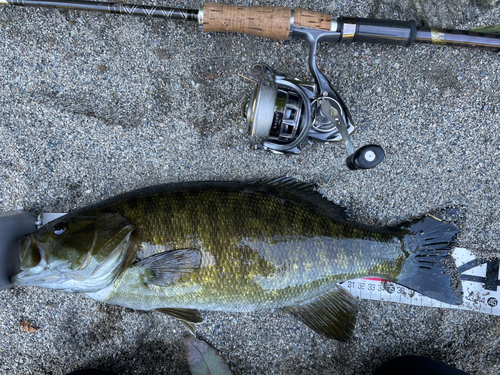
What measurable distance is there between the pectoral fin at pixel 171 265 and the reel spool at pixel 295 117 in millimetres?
731

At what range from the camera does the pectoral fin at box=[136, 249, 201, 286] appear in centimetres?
150

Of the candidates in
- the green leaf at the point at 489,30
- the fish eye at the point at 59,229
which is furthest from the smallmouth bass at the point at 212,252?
the green leaf at the point at 489,30

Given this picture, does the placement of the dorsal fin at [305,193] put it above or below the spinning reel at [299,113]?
below

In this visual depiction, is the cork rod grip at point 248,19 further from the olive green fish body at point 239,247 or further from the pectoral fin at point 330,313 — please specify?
the pectoral fin at point 330,313

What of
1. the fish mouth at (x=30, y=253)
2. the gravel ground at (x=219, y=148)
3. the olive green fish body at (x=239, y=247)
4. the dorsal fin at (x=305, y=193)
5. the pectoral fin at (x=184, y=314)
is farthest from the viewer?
the gravel ground at (x=219, y=148)

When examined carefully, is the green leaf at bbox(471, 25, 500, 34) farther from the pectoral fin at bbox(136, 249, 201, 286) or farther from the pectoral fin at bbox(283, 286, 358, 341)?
the pectoral fin at bbox(136, 249, 201, 286)

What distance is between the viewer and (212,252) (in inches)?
60.5

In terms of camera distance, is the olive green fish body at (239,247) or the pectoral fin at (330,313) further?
the pectoral fin at (330,313)

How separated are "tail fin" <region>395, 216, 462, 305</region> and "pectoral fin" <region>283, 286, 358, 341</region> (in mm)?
342

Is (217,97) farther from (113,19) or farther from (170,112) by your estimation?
(113,19)

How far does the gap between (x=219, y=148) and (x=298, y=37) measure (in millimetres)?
810

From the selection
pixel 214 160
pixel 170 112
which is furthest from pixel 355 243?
pixel 170 112

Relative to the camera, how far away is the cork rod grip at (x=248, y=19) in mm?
1685

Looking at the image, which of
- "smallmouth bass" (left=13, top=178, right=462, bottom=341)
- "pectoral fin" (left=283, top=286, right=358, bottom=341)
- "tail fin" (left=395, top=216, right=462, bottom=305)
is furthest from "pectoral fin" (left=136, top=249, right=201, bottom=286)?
"tail fin" (left=395, top=216, right=462, bottom=305)
